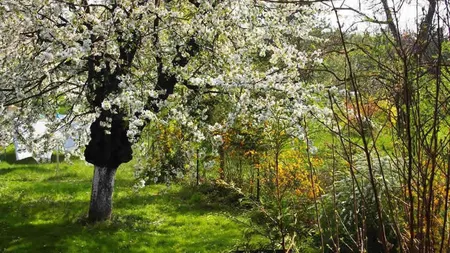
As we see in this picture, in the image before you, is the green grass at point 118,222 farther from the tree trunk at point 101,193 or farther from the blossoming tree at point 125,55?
the blossoming tree at point 125,55

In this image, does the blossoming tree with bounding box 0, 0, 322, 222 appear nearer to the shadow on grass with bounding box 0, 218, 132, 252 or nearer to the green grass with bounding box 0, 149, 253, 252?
the shadow on grass with bounding box 0, 218, 132, 252

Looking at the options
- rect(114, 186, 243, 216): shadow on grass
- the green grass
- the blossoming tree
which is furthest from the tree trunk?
rect(114, 186, 243, 216): shadow on grass

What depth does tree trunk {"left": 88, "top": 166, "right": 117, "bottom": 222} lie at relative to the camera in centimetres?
1159

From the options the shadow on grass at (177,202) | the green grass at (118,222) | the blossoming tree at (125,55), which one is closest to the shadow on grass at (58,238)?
the green grass at (118,222)

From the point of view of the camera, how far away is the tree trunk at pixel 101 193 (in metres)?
11.6

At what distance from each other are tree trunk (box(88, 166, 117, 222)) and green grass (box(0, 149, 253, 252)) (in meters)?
0.34

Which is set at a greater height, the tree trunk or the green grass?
the tree trunk

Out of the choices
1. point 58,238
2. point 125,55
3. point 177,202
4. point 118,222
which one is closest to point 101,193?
point 118,222

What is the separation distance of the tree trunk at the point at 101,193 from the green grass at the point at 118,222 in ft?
1.11

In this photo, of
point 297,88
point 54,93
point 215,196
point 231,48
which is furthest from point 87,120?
point 215,196

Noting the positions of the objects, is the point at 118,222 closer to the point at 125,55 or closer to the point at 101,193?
the point at 101,193

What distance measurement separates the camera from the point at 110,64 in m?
9.32

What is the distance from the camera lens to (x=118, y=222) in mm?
12156

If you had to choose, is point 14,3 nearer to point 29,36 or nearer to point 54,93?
point 29,36
